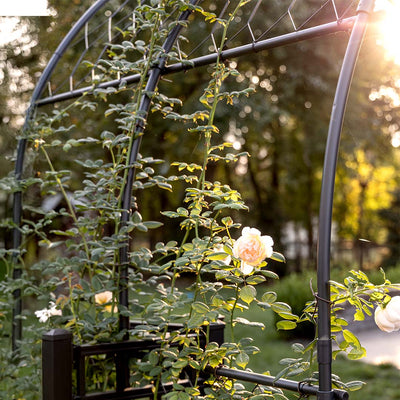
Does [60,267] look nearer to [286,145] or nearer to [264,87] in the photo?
[264,87]

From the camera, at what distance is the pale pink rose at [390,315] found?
4.21 feet

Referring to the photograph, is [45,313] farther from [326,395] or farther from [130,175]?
[326,395]

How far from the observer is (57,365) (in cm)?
171

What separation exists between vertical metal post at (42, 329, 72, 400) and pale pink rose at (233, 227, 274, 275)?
623 millimetres

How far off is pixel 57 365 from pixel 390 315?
97 cm

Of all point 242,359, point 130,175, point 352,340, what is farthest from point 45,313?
point 352,340

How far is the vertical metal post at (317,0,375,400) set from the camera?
1261mm

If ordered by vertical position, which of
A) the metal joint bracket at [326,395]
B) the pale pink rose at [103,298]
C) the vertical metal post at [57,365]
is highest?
the pale pink rose at [103,298]

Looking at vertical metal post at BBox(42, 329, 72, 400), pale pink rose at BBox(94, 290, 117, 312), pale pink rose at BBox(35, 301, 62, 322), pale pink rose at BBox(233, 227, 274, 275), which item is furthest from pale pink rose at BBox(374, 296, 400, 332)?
pale pink rose at BBox(35, 301, 62, 322)

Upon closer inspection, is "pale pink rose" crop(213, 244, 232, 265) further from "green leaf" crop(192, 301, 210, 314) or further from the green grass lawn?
the green grass lawn

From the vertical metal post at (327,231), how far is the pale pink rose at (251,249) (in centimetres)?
18

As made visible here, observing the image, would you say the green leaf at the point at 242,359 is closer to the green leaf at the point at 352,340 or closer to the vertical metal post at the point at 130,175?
the green leaf at the point at 352,340

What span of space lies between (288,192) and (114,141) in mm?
10228

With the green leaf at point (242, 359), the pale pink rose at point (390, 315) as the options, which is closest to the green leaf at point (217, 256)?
the green leaf at point (242, 359)
